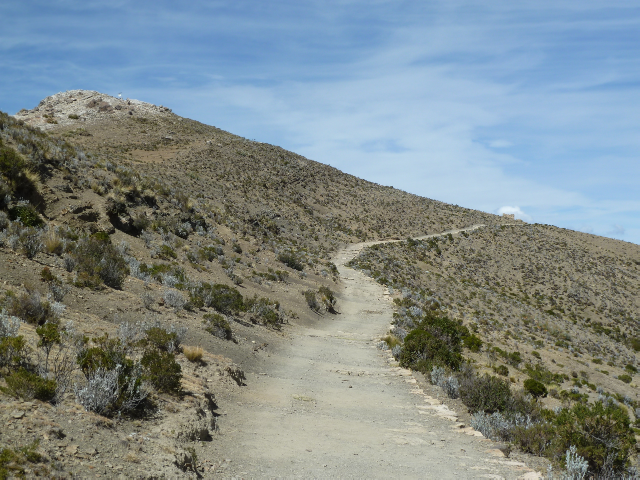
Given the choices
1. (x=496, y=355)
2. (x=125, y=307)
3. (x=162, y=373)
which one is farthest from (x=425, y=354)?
(x=496, y=355)

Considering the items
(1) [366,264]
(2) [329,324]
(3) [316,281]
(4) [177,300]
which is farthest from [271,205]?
(4) [177,300]

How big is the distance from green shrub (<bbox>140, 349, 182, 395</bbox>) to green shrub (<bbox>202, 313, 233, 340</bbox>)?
5039 mm

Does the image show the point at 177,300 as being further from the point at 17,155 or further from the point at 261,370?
the point at 17,155

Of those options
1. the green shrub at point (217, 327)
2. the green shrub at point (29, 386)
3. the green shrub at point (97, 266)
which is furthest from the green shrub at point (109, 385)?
the green shrub at point (217, 327)

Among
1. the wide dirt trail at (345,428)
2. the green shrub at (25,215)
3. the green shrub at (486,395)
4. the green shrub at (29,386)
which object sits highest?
the green shrub at (25,215)

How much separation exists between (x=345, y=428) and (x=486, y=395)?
3651 mm

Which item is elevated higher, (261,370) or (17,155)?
(17,155)

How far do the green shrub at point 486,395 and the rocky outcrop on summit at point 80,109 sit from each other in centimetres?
6305

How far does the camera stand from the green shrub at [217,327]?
1276cm

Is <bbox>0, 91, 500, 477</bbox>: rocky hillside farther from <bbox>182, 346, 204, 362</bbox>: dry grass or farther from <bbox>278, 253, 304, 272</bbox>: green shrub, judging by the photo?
<bbox>278, 253, 304, 272</bbox>: green shrub

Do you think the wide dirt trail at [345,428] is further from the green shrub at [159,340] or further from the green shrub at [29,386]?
the green shrub at [29,386]

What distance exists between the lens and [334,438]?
7688 mm

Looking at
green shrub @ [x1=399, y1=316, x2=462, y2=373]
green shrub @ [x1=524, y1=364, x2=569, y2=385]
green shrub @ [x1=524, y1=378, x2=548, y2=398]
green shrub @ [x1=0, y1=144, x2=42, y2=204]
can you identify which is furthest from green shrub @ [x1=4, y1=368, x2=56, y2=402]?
green shrub @ [x1=524, y1=364, x2=569, y2=385]

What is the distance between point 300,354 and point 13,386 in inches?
405
